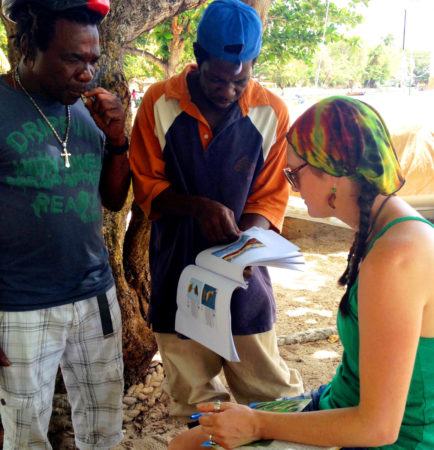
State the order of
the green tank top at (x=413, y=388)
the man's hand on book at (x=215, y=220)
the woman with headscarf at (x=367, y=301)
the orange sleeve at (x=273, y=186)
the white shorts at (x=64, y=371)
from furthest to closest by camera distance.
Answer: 1. the orange sleeve at (x=273, y=186)
2. the man's hand on book at (x=215, y=220)
3. the white shorts at (x=64, y=371)
4. the green tank top at (x=413, y=388)
5. the woman with headscarf at (x=367, y=301)

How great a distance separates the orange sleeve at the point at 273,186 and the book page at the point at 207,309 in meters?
0.47

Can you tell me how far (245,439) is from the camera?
4.97 ft

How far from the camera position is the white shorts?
1.87 m

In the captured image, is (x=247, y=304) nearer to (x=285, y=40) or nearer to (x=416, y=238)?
(x=416, y=238)

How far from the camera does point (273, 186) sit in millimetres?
2297

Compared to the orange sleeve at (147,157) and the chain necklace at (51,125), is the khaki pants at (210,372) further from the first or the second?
the chain necklace at (51,125)

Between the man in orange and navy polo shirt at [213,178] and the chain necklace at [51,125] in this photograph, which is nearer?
the chain necklace at [51,125]

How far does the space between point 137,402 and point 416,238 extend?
2.35 m

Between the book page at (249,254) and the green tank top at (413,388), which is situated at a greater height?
the book page at (249,254)

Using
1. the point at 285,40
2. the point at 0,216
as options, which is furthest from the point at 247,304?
the point at 285,40

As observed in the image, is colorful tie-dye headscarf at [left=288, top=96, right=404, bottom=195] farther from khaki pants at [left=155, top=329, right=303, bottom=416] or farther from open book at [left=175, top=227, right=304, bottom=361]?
khaki pants at [left=155, top=329, right=303, bottom=416]

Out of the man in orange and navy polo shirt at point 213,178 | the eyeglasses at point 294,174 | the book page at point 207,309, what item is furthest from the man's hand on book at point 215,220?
the eyeglasses at point 294,174

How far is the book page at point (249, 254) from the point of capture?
1762mm

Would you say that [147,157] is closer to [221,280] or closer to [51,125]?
[51,125]
